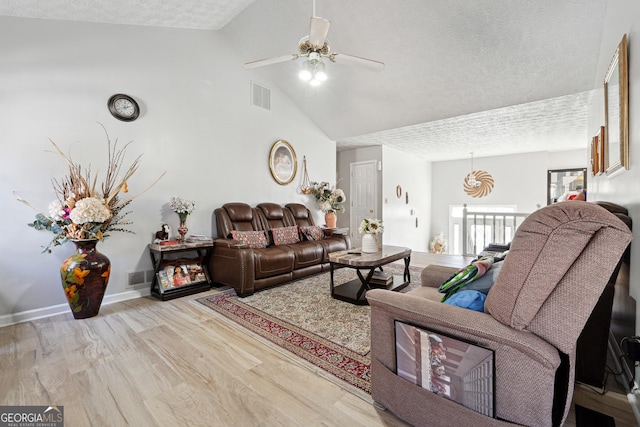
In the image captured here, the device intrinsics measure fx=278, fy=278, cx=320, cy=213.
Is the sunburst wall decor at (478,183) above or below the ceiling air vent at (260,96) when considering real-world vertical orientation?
below

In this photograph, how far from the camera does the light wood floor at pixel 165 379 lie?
4.80 feet

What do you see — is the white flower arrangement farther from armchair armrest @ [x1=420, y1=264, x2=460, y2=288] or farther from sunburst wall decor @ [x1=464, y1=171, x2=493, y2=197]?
sunburst wall decor @ [x1=464, y1=171, x2=493, y2=197]

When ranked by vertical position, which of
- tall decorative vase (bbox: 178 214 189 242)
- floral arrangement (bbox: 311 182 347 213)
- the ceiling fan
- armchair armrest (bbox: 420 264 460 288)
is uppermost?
the ceiling fan

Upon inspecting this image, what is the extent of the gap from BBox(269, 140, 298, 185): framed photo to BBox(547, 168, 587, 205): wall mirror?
608 centimetres

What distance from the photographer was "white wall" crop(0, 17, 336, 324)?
8.71 ft

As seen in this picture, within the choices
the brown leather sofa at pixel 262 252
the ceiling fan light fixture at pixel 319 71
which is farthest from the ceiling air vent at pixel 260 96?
the ceiling fan light fixture at pixel 319 71

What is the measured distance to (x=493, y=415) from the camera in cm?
112

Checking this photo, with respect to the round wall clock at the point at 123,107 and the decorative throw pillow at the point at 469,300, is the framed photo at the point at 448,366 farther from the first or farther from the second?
the round wall clock at the point at 123,107

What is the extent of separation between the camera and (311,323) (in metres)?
2.54

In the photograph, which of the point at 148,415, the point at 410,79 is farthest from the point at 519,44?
the point at 148,415

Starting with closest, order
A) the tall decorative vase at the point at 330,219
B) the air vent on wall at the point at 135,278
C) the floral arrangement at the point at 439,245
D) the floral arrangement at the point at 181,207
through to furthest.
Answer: the air vent on wall at the point at 135,278
the floral arrangement at the point at 181,207
the tall decorative vase at the point at 330,219
the floral arrangement at the point at 439,245

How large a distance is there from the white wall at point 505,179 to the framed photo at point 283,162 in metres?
5.30

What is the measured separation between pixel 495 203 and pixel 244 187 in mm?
6668

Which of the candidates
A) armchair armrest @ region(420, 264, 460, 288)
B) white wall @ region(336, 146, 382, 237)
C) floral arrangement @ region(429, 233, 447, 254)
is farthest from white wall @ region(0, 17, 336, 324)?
floral arrangement @ region(429, 233, 447, 254)
